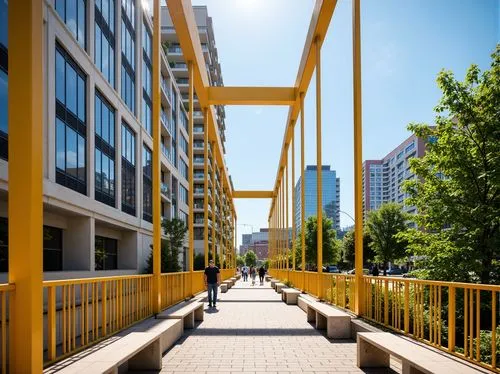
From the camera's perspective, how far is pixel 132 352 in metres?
4.96

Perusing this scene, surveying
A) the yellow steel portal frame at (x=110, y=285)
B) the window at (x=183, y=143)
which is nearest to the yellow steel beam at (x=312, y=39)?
the yellow steel portal frame at (x=110, y=285)

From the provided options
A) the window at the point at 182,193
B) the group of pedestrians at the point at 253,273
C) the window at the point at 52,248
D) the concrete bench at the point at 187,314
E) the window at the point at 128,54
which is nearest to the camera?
the concrete bench at the point at 187,314

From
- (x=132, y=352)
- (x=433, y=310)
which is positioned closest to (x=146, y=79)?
(x=433, y=310)

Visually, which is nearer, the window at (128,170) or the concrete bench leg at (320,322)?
the concrete bench leg at (320,322)

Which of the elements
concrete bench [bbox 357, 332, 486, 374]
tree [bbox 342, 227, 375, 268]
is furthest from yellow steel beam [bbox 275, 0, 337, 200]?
tree [bbox 342, 227, 375, 268]

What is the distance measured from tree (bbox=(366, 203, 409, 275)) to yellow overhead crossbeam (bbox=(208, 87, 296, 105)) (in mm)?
26642

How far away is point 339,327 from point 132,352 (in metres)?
4.62

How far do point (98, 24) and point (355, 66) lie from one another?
16.0 metres

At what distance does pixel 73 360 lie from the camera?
4.93 m

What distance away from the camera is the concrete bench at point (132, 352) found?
4.38 metres

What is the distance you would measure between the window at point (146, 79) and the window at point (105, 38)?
699 centimetres

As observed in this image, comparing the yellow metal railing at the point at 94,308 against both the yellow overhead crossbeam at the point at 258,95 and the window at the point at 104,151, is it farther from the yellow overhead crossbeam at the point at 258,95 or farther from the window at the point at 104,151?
the window at the point at 104,151

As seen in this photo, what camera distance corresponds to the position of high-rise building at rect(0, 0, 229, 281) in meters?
16.2

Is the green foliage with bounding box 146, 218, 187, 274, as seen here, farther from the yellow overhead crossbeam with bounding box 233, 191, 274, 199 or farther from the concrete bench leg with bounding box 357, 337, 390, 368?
the yellow overhead crossbeam with bounding box 233, 191, 274, 199
